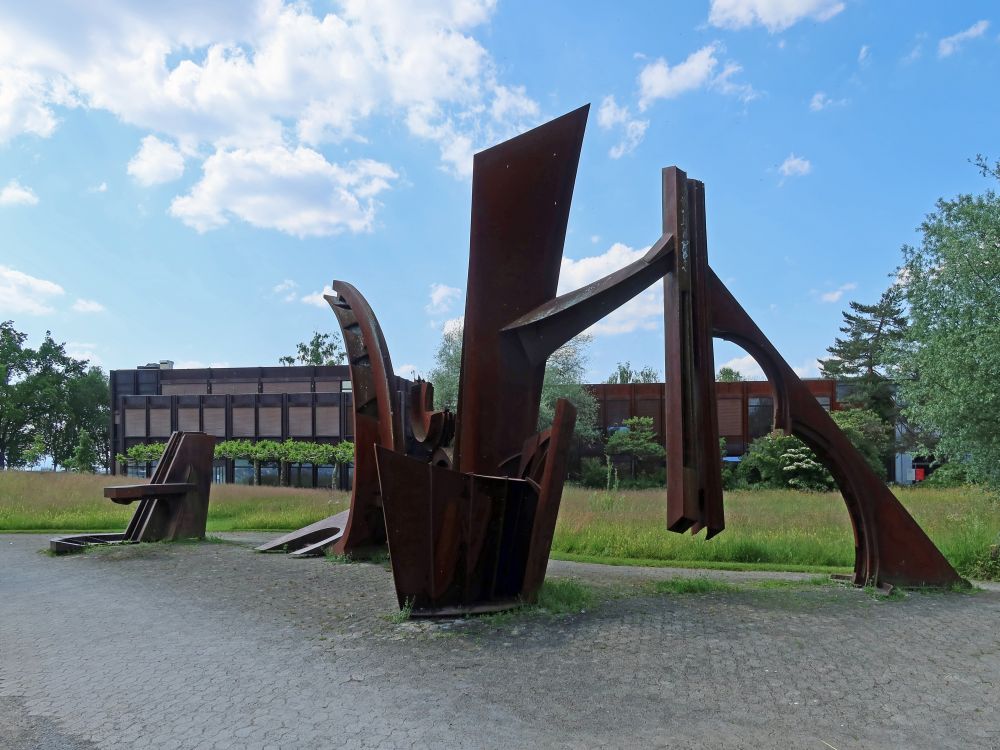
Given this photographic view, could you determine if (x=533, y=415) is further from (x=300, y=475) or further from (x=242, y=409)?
(x=242, y=409)

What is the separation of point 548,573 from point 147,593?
4899 mm

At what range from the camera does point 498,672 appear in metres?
5.44

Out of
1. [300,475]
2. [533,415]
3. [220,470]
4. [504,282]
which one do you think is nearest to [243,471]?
[220,470]

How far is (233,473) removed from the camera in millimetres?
39125

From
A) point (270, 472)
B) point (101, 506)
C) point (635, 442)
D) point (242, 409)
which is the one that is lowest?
point (270, 472)

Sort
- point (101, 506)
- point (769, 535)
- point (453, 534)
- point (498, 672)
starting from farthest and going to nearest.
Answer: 1. point (101, 506)
2. point (769, 535)
3. point (453, 534)
4. point (498, 672)

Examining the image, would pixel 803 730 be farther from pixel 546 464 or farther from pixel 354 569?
pixel 354 569

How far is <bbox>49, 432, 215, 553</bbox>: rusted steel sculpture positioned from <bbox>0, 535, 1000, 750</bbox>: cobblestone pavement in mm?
4656

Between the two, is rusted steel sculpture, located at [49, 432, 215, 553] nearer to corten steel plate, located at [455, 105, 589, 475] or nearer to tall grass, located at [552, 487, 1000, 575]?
tall grass, located at [552, 487, 1000, 575]

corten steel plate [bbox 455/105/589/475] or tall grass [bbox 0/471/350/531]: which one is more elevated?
corten steel plate [bbox 455/105/589/475]

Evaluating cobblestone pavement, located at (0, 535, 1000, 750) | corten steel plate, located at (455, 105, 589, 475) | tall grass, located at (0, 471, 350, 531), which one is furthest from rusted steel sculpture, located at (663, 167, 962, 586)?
tall grass, located at (0, 471, 350, 531)

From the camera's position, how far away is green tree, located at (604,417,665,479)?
39.8 meters

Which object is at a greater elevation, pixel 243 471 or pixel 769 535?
pixel 769 535

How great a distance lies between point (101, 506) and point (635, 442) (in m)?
26.2
